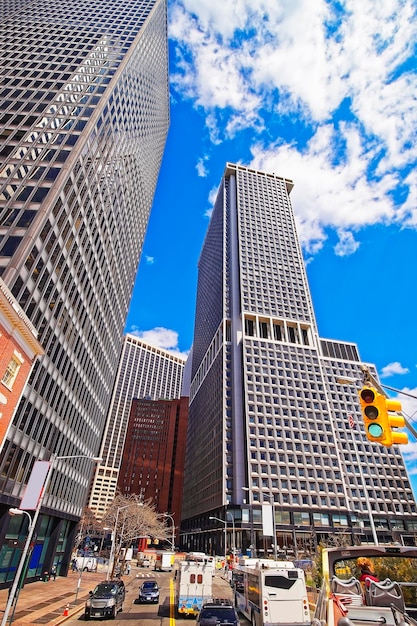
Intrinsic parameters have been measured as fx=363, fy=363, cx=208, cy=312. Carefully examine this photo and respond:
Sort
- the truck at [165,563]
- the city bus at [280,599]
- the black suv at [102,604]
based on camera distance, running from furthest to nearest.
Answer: the truck at [165,563] < the black suv at [102,604] < the city bus at [280,599]

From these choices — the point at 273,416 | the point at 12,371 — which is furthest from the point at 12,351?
the point at 273,416

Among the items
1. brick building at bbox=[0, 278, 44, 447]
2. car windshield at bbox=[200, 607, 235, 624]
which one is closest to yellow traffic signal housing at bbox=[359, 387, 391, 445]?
car windshield at bbox=[200, 607, 235, 624]

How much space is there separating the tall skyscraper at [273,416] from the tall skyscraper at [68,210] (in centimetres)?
3670

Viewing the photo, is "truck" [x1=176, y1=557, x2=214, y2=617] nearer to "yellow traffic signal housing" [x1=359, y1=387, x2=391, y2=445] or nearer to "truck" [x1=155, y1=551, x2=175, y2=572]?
"yellow traffic signal housing" [x1=359, y1=387, x2=391, y2=445]

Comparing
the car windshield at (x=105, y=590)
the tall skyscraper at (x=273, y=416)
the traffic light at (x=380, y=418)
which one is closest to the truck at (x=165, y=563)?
the tall skyscraper at (x=273, y=416)

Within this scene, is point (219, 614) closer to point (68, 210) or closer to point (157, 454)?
point (68, 210)

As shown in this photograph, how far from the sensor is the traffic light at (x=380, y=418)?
843cm

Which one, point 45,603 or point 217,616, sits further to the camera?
point 45,603

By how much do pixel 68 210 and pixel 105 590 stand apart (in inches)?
1336

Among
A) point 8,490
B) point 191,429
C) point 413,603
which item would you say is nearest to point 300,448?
point 191,429

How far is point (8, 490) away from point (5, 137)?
36.6 meters

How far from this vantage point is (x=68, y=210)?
1542 inches

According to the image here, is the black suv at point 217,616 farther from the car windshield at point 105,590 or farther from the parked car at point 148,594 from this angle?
the parked car at point 148,594

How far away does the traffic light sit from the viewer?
8.43 metres
